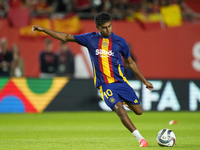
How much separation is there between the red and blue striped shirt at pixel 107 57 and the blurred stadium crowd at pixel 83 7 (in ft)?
34.3

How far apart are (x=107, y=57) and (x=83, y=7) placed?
37.2 feet

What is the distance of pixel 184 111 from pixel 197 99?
653mm

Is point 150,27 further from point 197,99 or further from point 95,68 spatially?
point 95,68

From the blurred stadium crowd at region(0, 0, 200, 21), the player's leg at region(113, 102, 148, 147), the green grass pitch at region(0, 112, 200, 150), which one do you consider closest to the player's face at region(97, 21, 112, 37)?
the player's leg at region(113, 102, 148, 147)

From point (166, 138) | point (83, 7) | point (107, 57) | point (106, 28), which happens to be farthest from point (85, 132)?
point (83, 7)

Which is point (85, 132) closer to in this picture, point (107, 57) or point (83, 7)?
point (107, 57)

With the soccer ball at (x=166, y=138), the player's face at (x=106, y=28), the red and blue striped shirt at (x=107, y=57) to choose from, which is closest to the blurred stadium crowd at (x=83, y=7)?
the red and blue striped shirt at (x=107, y=57)

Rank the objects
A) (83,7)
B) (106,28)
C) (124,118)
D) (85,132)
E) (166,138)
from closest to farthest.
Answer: (166,138), (124,118), (106,28), (85,132), (83,7)

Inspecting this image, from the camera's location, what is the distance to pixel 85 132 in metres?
9.07

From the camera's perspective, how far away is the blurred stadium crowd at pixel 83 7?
1700cm

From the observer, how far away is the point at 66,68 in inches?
595

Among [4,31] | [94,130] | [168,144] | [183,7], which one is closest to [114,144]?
[168,144]

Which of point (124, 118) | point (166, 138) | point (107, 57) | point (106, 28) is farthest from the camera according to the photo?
point (107, 57)

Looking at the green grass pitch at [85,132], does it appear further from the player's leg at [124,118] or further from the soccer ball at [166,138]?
the player's leg at [124,118]
